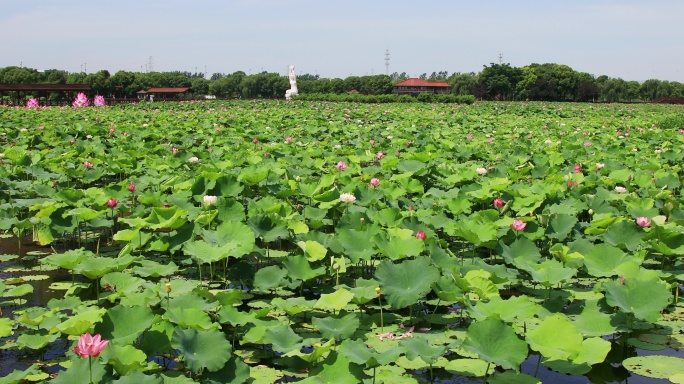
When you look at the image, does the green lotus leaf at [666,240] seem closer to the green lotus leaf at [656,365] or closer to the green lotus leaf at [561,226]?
the green lotus leaf at [561,226]

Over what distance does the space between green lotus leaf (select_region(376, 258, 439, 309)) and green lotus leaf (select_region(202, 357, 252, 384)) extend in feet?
2.52

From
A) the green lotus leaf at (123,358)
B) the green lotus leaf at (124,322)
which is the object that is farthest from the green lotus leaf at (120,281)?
the green lotus leaf at (123,358)

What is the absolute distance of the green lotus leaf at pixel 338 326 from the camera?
7.26ft

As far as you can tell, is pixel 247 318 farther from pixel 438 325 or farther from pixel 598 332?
pixel 598 332

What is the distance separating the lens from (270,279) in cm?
283

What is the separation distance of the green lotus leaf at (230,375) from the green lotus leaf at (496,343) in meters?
0.72

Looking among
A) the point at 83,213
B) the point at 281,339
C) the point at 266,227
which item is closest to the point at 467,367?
the point at 281,339

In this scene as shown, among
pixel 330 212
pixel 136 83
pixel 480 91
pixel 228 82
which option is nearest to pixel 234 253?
pixel 330 212

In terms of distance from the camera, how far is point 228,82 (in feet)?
253

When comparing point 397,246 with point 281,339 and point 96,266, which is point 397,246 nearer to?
point 281,339

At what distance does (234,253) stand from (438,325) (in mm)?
1029

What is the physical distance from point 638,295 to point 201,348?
1667mm

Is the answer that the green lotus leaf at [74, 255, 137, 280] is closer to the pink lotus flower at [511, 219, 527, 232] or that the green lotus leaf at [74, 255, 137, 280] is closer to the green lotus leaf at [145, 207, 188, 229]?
the green lotus leaf at [145, 207, 188, 229]

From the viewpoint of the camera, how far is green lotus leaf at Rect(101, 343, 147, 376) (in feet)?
6.05
